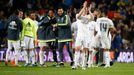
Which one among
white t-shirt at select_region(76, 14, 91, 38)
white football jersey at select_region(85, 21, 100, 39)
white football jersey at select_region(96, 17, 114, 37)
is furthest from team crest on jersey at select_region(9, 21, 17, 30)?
white t-shirt at select_region(76, 14, 91, 38)

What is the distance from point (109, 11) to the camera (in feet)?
124

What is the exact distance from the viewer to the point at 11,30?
26.7 m

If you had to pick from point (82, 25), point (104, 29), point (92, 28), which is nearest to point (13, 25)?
point (92, 28)

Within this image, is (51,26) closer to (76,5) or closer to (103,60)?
(103,60)

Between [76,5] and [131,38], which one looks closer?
[131,38]

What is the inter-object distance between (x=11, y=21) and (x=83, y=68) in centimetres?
482

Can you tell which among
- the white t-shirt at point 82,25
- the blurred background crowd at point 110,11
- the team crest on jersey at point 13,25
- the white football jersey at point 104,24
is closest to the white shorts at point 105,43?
the white football jersey at point 104,24

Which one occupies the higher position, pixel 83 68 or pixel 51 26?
pixel 51 26

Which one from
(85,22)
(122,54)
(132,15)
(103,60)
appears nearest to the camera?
(85,22)

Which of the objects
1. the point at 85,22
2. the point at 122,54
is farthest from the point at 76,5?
the point at 85,22

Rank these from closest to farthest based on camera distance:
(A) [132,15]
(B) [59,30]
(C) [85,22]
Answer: (C) [85,22]
(B) [59,30]
(A) [132,15]

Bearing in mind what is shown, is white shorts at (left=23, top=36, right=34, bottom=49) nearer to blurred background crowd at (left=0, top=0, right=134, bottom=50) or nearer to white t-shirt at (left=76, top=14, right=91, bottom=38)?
white t-shirt at (left=76, top=14, right=91, bottom=38)

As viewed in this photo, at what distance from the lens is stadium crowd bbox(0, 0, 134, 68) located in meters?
34.7

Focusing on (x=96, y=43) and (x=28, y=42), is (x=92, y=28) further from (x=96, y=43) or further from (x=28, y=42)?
(x=28, y=42)
